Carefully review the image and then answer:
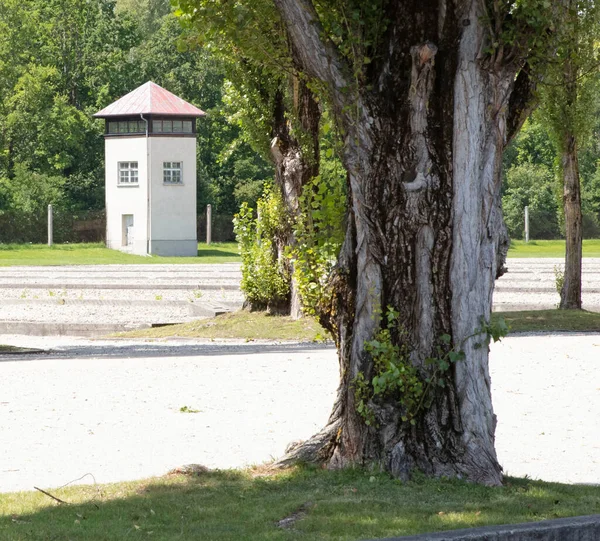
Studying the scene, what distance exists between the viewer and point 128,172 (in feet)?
180

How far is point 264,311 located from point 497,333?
14.7 m

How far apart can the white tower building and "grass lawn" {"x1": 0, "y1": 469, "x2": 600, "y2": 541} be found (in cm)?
4668

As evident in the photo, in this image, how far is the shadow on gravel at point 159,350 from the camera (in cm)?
1606

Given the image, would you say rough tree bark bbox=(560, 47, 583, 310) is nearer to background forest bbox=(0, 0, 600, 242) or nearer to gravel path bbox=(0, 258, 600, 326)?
gravel path bbox=(0, 258, 600, 326)

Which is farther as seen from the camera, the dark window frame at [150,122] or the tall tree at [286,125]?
the dark window frame at [150,122]

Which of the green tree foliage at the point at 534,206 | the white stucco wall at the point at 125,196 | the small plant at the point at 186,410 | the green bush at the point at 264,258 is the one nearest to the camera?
the small plant at the point at 186,410

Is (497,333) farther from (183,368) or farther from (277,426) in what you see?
(183,368)

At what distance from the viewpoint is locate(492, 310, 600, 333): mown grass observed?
63.2 ft

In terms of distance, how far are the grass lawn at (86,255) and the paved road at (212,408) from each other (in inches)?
1134

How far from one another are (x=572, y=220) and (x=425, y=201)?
48.0ft

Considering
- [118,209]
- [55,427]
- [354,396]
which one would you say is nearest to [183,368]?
[55,427]

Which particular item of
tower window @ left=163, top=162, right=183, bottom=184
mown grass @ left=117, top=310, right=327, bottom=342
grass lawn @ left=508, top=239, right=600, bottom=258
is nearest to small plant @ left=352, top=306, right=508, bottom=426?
mown grass @ left=117, top=310, right=327, bottom=342

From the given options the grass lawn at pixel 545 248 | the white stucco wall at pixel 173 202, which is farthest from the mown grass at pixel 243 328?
the white stucco wall at pixel 173 202

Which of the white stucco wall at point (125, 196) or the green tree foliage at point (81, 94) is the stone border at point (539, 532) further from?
the green tree foliage at point (81, 94)
